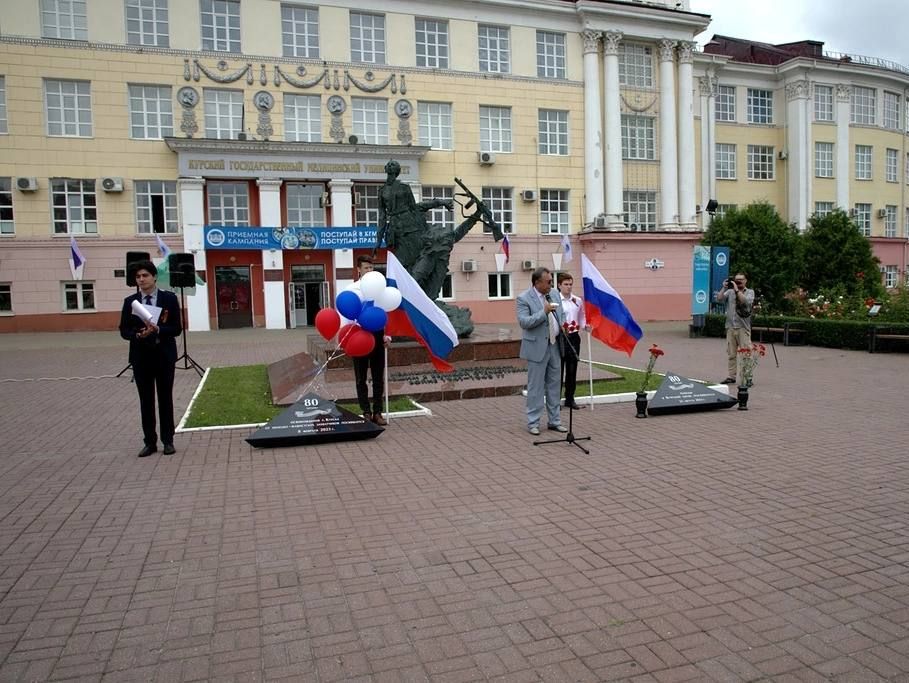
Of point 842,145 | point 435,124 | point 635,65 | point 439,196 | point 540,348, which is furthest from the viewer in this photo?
point 842,145

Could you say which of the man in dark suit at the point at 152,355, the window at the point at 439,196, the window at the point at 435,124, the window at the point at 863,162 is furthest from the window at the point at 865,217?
the man in dark suit at the point at 152,355

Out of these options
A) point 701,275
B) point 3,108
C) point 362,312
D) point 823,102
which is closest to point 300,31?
point 3,108

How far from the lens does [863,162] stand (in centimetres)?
4297

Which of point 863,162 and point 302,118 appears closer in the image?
point 302,118

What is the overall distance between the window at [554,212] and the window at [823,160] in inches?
676

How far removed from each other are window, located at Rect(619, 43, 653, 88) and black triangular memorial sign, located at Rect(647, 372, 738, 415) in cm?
2919

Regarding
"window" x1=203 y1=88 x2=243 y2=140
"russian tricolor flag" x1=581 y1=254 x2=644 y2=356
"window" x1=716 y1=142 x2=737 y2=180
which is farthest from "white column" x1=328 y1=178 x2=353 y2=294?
"russian tricolor flag" x1=581 y1=254 x2=644 y2=356

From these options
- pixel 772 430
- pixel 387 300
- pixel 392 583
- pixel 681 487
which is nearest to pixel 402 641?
pixel 392 583

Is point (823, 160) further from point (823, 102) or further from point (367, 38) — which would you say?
point (367, 38)

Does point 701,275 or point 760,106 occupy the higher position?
point 760,106

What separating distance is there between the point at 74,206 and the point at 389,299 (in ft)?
82.7

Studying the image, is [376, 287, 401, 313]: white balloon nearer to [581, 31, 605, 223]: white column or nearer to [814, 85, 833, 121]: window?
[581, 31, 605, 223]: white column

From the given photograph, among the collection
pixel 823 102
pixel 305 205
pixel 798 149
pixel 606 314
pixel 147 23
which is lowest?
pixel 606 314

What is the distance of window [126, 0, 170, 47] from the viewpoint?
93.9ft
